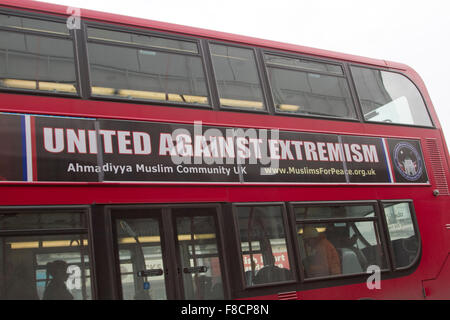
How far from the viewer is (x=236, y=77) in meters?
5.97

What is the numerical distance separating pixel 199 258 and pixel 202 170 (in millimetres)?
937

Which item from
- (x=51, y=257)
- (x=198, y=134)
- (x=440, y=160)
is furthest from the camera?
(x=440, y=160)

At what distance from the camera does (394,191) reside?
657 centimetres

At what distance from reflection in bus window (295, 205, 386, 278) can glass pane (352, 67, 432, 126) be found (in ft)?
4.88

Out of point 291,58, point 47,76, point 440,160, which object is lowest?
point 440,160

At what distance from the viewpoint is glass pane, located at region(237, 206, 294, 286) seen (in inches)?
208

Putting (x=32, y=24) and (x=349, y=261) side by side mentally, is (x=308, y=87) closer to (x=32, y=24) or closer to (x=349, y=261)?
(x=349, y=261)

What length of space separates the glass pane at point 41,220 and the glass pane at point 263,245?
5.73 ft

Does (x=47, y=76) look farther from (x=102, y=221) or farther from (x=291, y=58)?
(x=291, y=58)

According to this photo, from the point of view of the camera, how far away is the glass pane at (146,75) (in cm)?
513

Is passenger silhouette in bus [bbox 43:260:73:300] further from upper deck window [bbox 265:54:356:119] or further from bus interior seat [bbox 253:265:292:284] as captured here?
upper deck window [bbox 265:54:356:119]

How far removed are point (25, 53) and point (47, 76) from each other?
30 cm

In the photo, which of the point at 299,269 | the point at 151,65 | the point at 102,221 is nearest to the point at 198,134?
the point at 151,65
